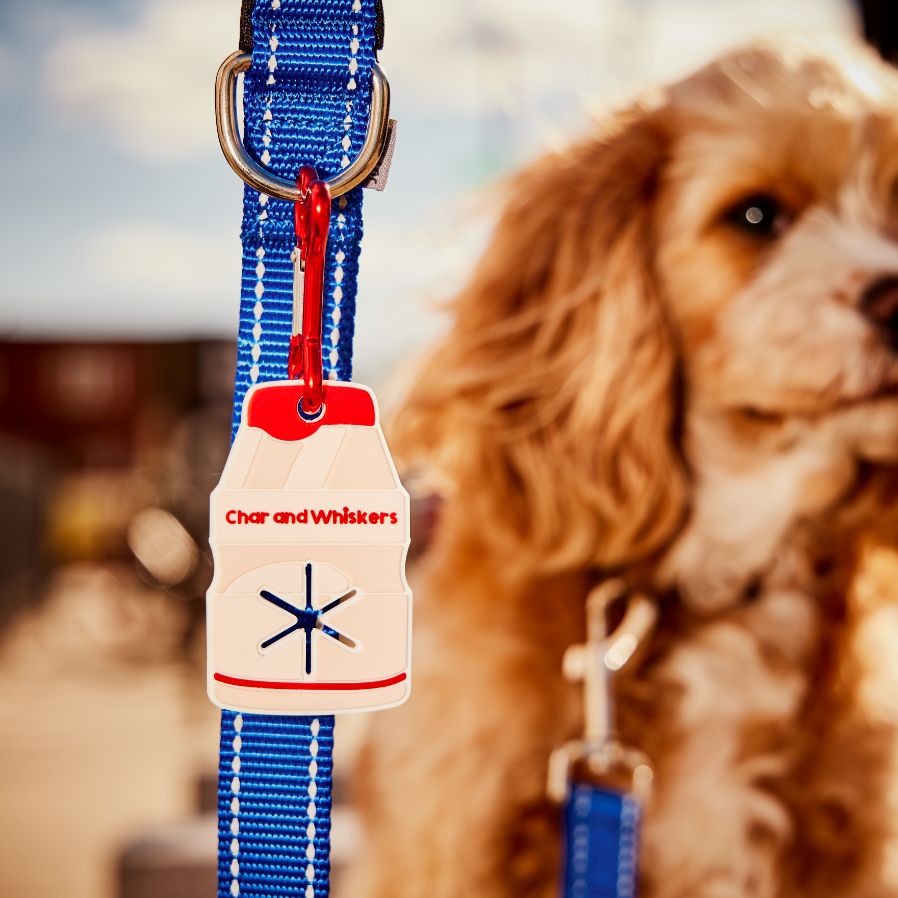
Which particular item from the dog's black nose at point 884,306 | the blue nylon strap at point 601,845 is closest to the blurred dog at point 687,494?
the dog's black nose at point 884,306

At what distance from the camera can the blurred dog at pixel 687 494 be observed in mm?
1216

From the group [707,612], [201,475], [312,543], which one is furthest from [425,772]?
[201,475]

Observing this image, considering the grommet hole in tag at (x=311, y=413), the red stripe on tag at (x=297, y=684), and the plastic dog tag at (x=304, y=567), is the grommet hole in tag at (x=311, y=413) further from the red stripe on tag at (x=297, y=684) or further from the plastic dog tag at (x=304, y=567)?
the red stripe on tag at (x=297, y=684)

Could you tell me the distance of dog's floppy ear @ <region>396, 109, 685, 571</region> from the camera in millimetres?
1365

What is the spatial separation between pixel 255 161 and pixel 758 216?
3.34ft

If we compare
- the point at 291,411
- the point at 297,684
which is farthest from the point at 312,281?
the point at 297,684

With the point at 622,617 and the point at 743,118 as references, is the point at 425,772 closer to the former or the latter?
the point at 622,617

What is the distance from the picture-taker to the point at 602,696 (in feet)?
3.73

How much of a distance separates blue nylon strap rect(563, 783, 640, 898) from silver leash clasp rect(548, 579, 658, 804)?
3 cm

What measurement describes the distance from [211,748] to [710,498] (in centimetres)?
398

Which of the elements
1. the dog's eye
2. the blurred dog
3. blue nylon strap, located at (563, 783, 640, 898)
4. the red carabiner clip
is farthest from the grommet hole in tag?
the dog's eye

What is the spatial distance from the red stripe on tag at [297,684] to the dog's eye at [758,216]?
1.06m

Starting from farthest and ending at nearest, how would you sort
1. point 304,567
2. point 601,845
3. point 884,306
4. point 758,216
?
point 758,216 < point 884,306 < point 601,845 < point 304,567

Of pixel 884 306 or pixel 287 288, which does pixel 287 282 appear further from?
pixel 884 306
